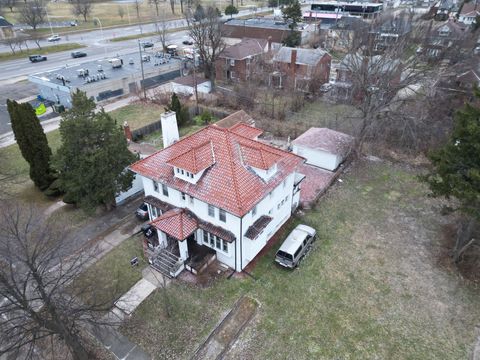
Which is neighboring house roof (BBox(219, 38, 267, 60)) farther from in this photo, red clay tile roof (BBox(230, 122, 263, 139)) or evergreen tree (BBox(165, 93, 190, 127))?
red clay tile roof (BBox(230, 122, 263, 139))

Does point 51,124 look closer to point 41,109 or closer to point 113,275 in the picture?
point 41,109

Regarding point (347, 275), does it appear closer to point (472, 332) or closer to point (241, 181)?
point (472, 332)

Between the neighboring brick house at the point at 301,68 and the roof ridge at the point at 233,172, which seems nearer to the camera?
the roof ridge at the point at 233,172

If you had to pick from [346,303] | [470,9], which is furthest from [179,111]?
[470,9]

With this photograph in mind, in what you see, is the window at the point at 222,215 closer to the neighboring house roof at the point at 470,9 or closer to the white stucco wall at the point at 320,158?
the white stucco wall at the point at 320,158

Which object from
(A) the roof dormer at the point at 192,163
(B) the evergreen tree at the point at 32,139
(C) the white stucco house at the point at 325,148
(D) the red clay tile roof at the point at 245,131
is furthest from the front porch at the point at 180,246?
(C) the white stucco house at the point at 325,148

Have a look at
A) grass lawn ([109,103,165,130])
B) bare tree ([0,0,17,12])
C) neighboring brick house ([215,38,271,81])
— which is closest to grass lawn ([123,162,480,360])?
grass lawn ([109,103,165,130])

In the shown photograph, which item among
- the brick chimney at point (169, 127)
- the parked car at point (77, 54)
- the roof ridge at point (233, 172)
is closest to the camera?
the roof ridge at point (233, 172)
